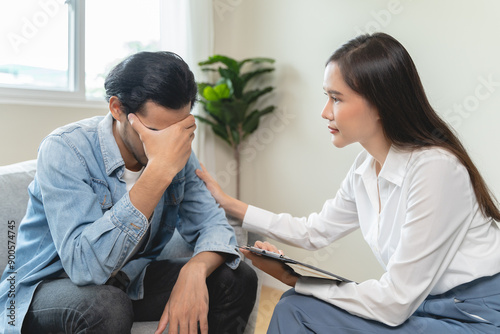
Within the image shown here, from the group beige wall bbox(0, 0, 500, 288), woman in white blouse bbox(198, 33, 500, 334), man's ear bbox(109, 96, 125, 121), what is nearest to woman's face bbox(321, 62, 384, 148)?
woman in white blouse bbox(198, 33, 500, 334)

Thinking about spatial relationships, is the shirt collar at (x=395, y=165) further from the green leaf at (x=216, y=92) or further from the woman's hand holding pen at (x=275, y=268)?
the green leaf at (x=216, y=92)

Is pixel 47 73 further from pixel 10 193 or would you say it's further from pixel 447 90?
pixel 447 90

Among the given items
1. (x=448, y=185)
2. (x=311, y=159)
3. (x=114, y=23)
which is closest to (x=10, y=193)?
(x=448, y=185)

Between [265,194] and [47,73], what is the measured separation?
62.5 inches

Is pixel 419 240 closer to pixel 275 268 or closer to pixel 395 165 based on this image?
pixel 395 165

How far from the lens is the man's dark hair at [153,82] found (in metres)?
1.28

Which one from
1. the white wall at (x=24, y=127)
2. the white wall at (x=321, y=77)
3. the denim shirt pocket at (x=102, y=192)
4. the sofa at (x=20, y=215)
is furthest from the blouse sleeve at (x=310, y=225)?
the white wall at (x=24, y=127)

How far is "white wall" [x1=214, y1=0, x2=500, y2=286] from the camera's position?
7.49ft

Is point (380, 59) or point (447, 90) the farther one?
point (447, 90)

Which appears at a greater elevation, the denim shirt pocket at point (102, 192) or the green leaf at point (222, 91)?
the green leaf at point (222, 91)

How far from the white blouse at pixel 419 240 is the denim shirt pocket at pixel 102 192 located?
57cm

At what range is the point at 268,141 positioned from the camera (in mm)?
3311

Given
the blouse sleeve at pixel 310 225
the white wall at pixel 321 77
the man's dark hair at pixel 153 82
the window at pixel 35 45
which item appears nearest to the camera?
the man's dark hair at pixel 153 82

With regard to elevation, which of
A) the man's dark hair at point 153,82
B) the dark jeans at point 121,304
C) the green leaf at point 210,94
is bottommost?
the dark jeans at point 121,304
